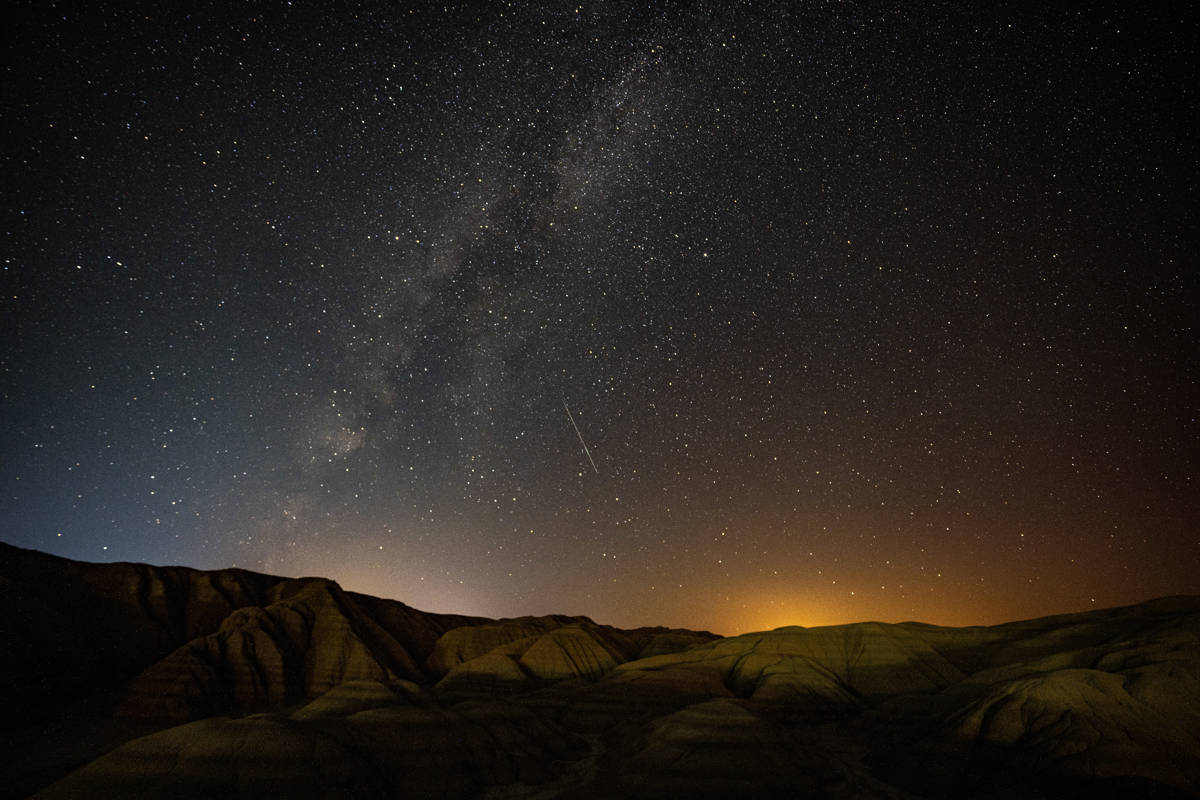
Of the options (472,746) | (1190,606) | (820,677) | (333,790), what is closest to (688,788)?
(472,746)

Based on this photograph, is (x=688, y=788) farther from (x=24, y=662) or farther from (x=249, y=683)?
(x=24, y=662)

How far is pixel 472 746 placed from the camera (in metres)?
38.1

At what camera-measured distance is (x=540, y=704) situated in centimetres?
5934

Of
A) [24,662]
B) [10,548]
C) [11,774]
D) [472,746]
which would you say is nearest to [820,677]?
[472,746]

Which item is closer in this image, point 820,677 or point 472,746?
point 472,746

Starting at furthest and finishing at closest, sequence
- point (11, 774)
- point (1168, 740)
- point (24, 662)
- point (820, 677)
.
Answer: point (820, 677) < point (24, 662) < point (11, 774) < point (1168, 740)

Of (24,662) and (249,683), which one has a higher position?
(24,662)

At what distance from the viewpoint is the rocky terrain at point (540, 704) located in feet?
104

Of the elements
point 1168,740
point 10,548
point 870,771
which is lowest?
point 870,771

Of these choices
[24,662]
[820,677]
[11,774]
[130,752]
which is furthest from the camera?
[820,677]

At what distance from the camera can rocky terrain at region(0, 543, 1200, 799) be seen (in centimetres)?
3183

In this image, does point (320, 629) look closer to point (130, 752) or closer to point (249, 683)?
point (249, 683)

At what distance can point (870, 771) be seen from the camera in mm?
40031

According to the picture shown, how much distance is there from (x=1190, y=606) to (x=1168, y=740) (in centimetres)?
4439
